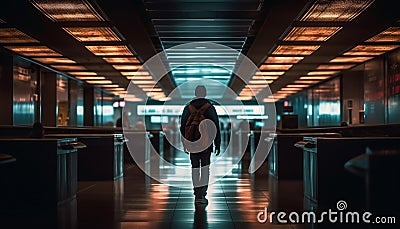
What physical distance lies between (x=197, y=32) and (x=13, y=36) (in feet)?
17.3

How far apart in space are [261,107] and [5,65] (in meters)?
32.6

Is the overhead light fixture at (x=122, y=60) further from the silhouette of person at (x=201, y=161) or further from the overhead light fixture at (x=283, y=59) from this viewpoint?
the silhouette of person at (x=201, y=161)

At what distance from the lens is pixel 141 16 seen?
13773 mm

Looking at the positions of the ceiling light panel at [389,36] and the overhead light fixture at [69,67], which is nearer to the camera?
the ceiling light panel at [389,36]

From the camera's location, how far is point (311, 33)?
15453mm

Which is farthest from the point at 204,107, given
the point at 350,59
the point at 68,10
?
the point at 350,59

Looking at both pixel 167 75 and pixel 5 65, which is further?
pixel 167 75

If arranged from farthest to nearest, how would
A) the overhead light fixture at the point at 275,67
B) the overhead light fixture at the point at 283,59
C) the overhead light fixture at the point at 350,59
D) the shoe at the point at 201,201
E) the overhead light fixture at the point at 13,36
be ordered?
1. the overhead light fixture at the point at 275,67
2. the overhead light fixture at the point at 283,59
3. the overhead light fixture at the point at 350,59
4. the overhead light fixture at the point at 13,36
5. the shoe at the point at 201,201

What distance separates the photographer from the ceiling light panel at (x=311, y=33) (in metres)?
14.8

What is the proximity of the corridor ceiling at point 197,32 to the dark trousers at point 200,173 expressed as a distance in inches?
158

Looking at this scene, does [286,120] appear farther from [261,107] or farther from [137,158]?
[261,107]

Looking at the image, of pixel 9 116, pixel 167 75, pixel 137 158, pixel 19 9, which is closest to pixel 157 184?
pixel 19 9

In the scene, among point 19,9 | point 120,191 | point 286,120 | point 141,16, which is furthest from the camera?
point 286,120

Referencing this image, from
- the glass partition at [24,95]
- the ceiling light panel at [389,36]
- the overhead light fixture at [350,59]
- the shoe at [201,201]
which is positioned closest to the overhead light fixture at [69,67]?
the glass partition at [24,95]
